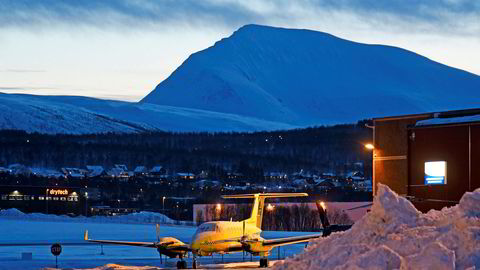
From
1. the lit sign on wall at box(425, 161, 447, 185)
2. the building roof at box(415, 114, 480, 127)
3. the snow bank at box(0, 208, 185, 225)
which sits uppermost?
the building roof at box(415, 114, 480, 127)

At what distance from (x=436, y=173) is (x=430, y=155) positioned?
100cm

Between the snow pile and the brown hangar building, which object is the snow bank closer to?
the brown hangar building

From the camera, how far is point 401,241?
74.3 feet

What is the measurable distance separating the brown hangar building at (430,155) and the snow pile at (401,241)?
2526 cm

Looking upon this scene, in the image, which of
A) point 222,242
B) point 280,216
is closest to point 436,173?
point 222,242

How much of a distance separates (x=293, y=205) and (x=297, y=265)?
434 feet

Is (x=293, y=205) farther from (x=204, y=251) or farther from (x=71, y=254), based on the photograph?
(x=204, y=251)

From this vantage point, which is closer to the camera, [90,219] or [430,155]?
[430,155]

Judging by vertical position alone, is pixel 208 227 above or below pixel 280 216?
above

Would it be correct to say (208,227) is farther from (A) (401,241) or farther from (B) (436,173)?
(A) (401,241)

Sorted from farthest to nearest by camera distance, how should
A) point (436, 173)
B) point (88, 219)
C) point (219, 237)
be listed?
point (88, 219) → point (219, 237) → point (436, 173)

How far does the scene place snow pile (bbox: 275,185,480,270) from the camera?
21.4 meters

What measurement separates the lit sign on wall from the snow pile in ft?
84.8

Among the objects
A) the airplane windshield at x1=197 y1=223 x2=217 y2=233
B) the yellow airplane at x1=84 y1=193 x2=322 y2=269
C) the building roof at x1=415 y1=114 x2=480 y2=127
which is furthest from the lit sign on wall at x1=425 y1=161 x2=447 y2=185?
the airplane windshield at x1=197 y1=223 x2=217 y2=233
